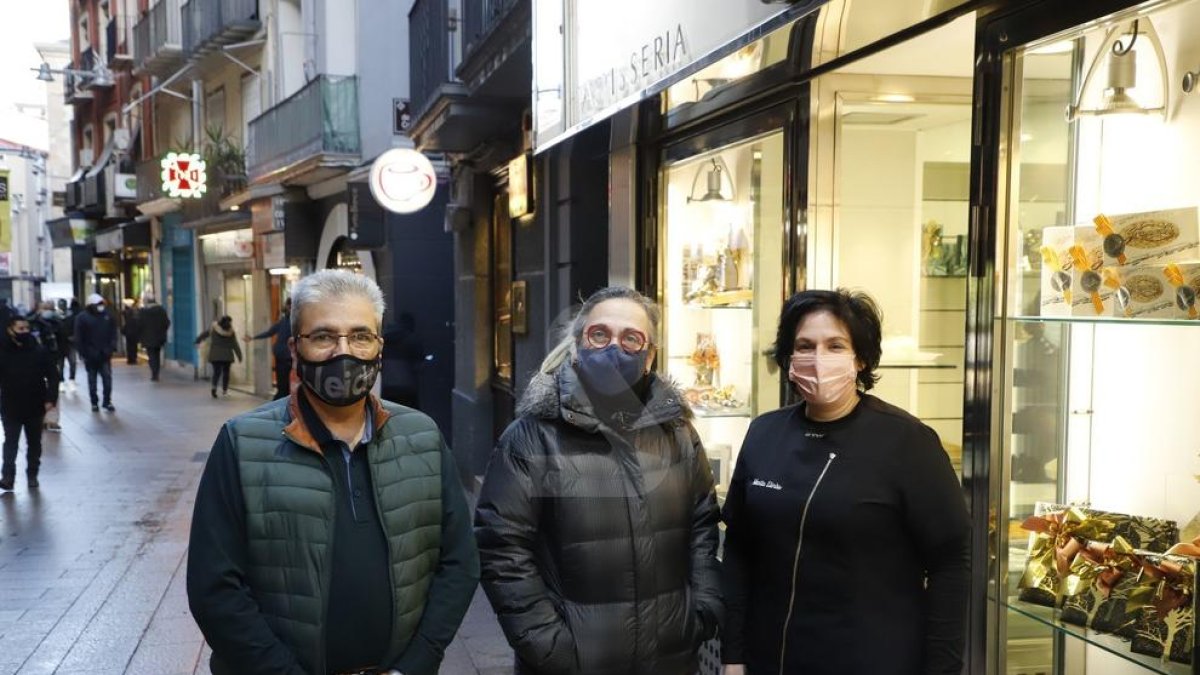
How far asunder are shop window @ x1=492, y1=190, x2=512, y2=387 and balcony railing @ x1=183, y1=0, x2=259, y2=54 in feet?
40.5

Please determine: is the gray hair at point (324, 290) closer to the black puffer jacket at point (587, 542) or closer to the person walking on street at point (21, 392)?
the black puffer jacket at point (587, 542)

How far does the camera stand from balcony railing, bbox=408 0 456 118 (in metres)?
9.69

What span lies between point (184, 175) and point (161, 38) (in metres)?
4.89

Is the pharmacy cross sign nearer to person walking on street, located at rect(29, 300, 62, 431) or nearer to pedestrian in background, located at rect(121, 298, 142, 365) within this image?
person walking on street, located at rect(29, 300, 62, 431)

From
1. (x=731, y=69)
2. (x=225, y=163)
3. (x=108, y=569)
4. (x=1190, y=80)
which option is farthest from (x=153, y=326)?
(x=1190, y=80)

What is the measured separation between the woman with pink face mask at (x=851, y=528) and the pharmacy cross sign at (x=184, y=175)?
71.8ft

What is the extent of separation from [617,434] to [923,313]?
298cm

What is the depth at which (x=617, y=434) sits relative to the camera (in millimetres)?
3023

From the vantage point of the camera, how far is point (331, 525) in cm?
271

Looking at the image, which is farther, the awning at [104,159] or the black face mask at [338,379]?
the awning at [104,159]

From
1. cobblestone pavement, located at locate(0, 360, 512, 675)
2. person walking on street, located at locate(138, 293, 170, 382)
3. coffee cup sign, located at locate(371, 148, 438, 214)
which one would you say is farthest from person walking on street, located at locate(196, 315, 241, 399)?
coffee cup sign, located at locate(371, 148, 438, 214)

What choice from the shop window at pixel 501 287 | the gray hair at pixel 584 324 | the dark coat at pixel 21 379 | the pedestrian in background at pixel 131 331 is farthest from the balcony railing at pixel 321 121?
the gray hair at pixel 584 324

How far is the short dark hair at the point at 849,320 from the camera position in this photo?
300 cm

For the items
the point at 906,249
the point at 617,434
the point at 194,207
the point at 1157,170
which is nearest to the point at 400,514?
the point at 617,434
